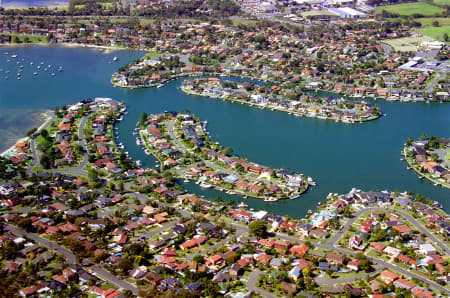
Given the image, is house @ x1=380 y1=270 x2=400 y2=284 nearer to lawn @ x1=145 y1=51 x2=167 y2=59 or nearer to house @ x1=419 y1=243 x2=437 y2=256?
house @ x1=419 y1=243 x2=437 y2=256

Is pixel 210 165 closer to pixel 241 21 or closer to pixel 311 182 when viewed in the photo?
pixel 311 182

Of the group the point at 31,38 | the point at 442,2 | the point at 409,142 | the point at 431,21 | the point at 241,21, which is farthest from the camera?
the point at 442,2

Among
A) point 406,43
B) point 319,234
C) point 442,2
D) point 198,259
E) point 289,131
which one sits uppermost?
point 442,2

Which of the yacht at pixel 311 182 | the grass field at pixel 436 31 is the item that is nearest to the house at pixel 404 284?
the yacht at pixel 311 182

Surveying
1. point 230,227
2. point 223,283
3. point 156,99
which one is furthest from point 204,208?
point 156,99

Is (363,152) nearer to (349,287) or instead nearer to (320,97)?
(320,97)

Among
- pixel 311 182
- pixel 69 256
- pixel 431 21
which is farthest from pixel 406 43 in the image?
pixel 69 256
